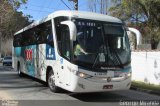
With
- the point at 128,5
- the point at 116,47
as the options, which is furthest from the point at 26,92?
the point at 128,5

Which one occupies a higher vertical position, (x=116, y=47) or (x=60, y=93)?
(x=116, y=47)

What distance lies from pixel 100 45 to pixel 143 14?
810 inches

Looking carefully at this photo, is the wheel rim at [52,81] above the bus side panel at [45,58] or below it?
below

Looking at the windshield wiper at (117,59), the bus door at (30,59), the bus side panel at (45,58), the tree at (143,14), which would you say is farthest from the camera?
the tree at (143,14)

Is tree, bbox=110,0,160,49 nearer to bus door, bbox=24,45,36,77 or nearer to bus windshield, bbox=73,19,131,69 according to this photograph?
bus door, bbox=24,45,36,77

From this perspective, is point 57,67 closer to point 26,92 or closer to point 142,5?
point 26,92

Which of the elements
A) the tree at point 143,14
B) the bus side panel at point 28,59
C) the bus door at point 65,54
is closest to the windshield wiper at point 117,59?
the bus door at point 65,54

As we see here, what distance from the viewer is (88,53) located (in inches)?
541

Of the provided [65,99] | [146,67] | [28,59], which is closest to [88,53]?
[65,99]

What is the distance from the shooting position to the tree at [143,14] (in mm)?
31216

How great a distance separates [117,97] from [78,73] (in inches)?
100

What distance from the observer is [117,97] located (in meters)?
15.2

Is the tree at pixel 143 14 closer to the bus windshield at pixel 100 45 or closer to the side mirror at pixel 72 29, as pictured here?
the bus windshield at pixel 100 45

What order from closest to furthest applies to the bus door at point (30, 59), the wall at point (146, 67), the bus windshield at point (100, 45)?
the bus windshield at point (100, 45)
the bus door at point (30, 59)
the wall at point (146, 67)
